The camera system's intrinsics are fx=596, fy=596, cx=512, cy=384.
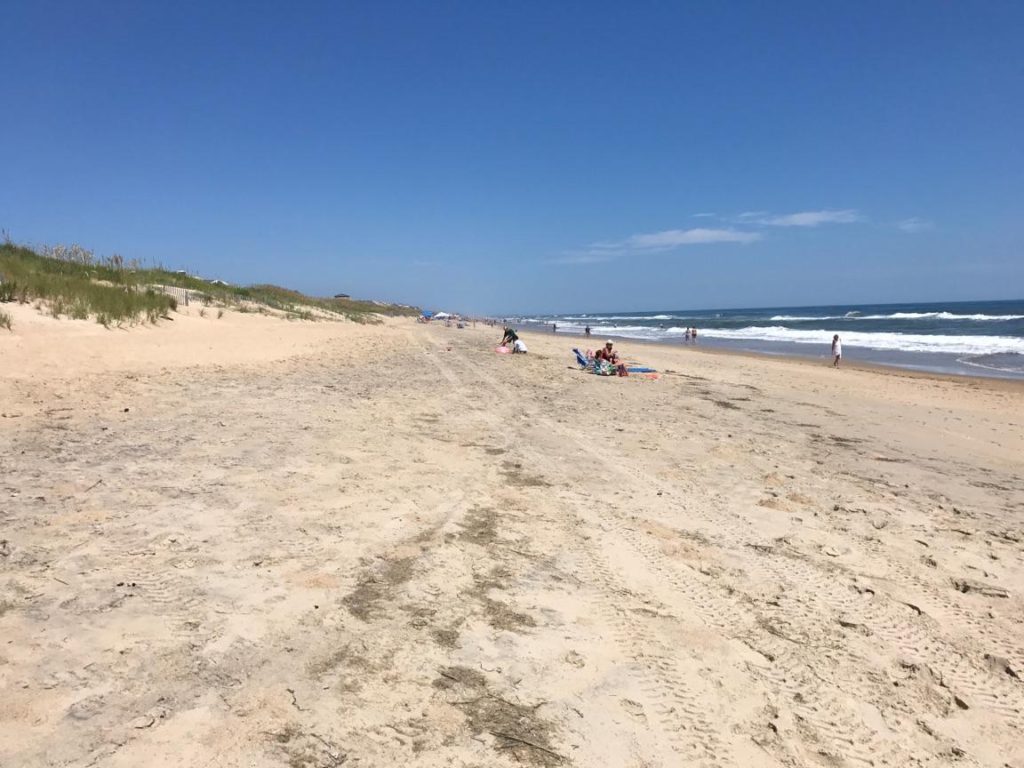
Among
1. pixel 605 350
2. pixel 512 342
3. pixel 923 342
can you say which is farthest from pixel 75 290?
pixel 923 342

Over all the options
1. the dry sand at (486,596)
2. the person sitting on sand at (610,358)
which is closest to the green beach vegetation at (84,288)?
the dry sand at (486,596)

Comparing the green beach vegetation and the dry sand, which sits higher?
the green beach vegetation

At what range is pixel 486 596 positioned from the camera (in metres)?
3.33

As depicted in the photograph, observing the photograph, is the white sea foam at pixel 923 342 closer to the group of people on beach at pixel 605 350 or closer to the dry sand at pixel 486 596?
the group of people on beach at pixel 605 350

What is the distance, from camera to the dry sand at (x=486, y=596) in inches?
91.4

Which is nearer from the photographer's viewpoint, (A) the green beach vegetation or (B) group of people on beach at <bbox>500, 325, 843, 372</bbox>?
(A) the green beach vegetation

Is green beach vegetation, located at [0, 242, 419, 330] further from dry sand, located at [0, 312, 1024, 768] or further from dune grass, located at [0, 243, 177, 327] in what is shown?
dry sand, located at [0, 312, 1024, 768]

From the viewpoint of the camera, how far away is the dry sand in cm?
232

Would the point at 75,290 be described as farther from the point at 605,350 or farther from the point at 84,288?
the point at 605,350

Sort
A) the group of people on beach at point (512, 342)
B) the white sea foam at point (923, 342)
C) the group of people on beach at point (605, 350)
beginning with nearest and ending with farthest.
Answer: the group of people on beach at point (605, 350)
the group of people on beach at point (512, 342)
the white sea foam at point (923, 342)

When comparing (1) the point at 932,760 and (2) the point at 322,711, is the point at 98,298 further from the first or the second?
(1) the point at 932,760

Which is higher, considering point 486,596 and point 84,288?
point 84,288

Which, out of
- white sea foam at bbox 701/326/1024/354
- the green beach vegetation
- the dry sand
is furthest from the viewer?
white sea foam at bbox 701/326/1024/354

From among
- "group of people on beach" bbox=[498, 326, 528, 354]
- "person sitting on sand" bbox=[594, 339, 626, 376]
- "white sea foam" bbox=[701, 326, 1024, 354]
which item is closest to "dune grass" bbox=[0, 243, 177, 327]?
"group of people on beach" bbox=[498, 326, 528, 354]
